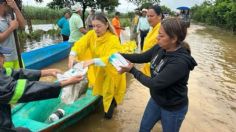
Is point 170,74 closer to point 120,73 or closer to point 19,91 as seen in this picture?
point 120,73

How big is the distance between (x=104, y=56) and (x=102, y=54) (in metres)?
0.06

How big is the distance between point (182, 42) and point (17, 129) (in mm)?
1659

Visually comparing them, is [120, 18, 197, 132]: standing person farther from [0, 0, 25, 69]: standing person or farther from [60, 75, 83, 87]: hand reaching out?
[0, 0, 25, 69]: standing person

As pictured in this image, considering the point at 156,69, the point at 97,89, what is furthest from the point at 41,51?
the point at 156,69

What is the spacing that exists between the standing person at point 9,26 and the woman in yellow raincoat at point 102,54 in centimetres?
88

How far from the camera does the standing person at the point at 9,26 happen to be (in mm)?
4020

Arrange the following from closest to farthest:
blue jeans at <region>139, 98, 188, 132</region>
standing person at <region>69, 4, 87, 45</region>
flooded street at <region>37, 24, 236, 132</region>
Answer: blue jeans at <region>139, 98, 188, 132</region>, flooded street at <region>37, 24, 236, 132</region>, standing person at <region>69, 4, 87, 45</region>

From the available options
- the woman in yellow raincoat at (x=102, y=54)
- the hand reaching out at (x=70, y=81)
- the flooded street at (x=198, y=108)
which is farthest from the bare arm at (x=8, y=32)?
the hand reaching out at (x=70, y=81)

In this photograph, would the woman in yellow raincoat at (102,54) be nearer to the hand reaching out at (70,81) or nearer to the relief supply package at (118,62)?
the relief supply package at (118,62)

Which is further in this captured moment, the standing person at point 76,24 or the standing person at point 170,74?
the standing person at point 76,24

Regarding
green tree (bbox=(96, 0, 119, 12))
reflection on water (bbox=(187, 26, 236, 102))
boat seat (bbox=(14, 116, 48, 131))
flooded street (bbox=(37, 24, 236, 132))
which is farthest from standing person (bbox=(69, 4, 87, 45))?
green tree (bbox=(96, 0, 119, 12))

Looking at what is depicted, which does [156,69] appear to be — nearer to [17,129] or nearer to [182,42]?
[182,42]

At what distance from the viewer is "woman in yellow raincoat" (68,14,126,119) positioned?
4.17m

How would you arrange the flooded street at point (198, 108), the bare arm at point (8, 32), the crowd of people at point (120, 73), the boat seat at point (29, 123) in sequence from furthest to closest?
the flooded street at point (198, 108)
the bare arm at point (8, 32)
the boat seat at point (29, 123)
the crowd of people at point (120, 73)
